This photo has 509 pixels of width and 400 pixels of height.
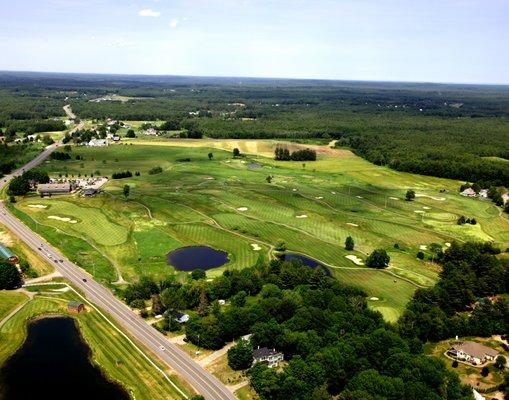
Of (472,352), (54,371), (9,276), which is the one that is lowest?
(54,371)

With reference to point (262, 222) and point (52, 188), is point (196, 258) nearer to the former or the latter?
point (262, 222)

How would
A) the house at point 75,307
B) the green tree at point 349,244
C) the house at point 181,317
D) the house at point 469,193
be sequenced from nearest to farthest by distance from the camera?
the house at point 181,317, the house at point 75,307, the green tree at point 349,244, the house at point 469,193

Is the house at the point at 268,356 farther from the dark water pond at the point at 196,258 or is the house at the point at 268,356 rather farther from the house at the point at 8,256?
the house at the point at 8,256

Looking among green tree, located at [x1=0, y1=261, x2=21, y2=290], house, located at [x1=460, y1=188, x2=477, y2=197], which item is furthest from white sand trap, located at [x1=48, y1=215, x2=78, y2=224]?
house, located at [x1=460, y1=188, x2=477, y2=197]

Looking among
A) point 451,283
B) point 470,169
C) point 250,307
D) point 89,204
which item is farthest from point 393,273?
point 470,169

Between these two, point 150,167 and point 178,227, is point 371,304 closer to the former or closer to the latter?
point 178,227

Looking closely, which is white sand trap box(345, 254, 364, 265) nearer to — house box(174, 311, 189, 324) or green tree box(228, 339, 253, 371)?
house box(174, 311, 189, 324)

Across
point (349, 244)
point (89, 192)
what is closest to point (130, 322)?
point (349, 244)

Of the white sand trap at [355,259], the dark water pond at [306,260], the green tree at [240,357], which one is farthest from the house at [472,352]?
the white sand trap at [355,259]
